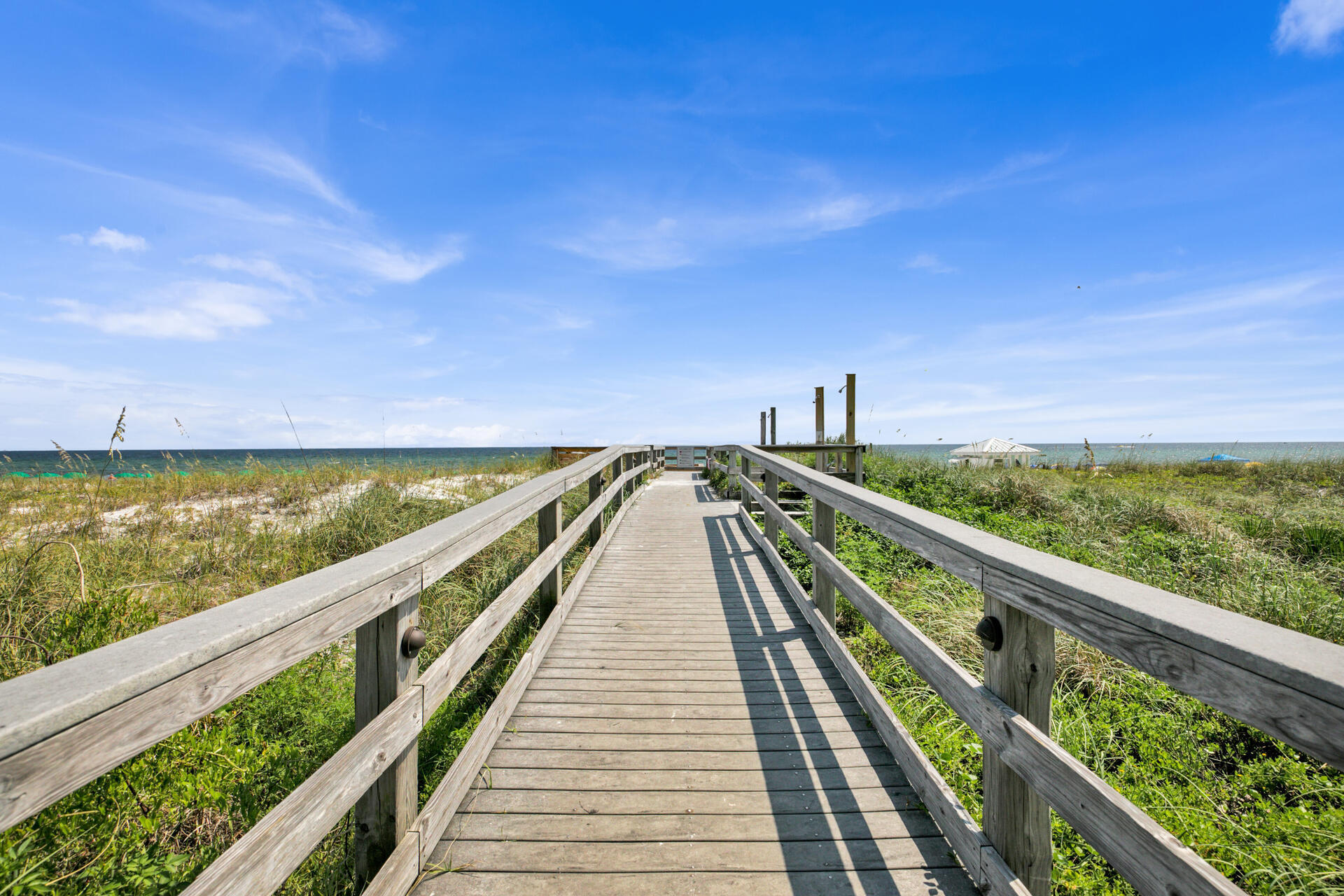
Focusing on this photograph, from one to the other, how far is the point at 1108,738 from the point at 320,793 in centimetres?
334

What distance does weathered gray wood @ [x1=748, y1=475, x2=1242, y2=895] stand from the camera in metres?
1.11

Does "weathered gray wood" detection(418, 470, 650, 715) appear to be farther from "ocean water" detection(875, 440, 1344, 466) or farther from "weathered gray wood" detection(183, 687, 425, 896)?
"ocean water" detection(875, 440, 1344, 466)

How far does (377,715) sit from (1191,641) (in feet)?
6.36

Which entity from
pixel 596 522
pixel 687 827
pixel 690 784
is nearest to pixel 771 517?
pixel 596 522

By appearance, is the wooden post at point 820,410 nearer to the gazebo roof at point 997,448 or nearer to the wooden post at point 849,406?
the wooden post at point 849,406

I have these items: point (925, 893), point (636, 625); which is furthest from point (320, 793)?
point (636, 625)

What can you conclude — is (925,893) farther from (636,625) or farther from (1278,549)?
(1278,549)

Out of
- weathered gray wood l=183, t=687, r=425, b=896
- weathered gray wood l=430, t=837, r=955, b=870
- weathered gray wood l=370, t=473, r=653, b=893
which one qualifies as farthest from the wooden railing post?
weathered gray wood l=183, t=687, r=425, b=896

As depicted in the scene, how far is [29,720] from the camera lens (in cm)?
75

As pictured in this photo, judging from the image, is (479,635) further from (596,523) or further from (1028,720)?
(596,523)

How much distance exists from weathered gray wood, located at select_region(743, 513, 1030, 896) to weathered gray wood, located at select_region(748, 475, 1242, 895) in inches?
12.8

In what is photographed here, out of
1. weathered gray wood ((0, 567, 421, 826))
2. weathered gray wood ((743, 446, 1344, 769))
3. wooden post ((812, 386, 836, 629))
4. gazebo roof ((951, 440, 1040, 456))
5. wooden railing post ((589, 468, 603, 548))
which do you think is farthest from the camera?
gazebo roof ((951, 440, 1040, 456))

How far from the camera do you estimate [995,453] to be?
20609 mm

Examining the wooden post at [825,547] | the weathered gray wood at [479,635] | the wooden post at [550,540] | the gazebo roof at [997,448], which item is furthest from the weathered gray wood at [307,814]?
the gazebo roof at [997,448]
